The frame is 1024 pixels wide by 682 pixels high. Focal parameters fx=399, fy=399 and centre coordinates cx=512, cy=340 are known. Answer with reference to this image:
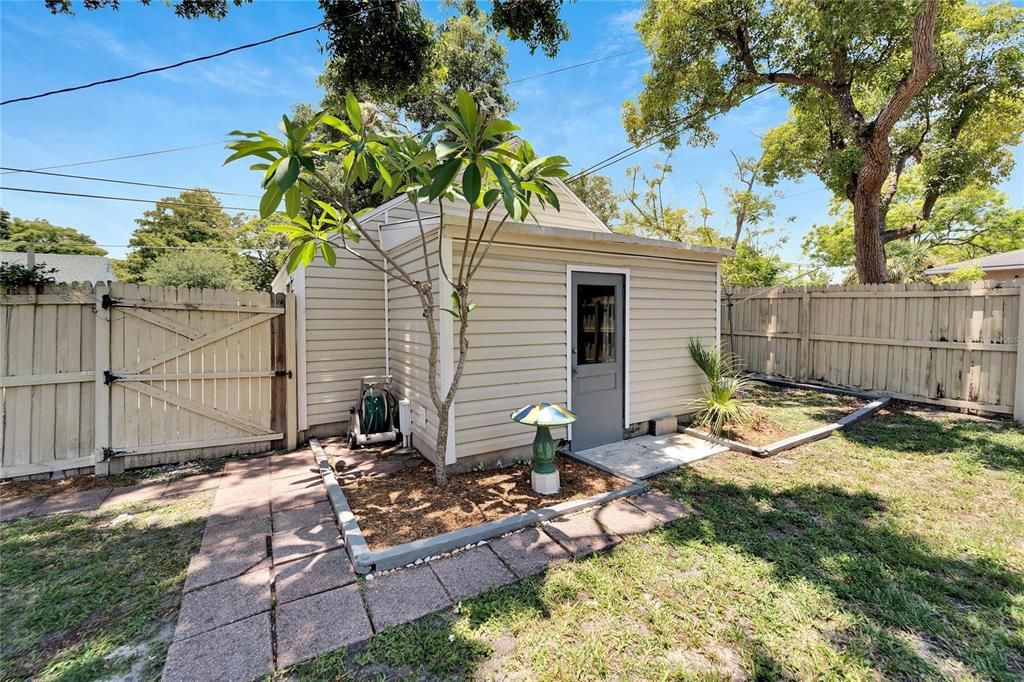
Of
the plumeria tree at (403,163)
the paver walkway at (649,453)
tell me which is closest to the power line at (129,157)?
the plumeria tree at (403,163)

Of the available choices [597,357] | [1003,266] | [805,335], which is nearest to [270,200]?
[597,357]

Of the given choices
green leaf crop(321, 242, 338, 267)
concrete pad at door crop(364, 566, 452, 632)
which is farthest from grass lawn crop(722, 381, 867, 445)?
green leaf crop(321, 242, 338, 267)

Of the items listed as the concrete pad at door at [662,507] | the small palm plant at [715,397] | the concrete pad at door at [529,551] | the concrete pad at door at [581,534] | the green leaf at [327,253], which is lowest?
the concrete pad at door at [529,551]

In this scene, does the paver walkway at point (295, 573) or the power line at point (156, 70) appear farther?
the power line at point (156, 70)

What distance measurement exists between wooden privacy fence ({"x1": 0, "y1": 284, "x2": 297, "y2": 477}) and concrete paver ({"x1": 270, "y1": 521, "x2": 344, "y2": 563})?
7.76 ft

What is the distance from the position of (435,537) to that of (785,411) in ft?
20.0

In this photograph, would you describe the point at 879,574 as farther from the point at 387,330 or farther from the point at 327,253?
the point at 387,330

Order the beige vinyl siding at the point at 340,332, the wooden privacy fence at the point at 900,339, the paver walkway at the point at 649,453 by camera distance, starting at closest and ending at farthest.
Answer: the paver walkway at the point at 649,453 < the beige vinyl siding at the point at 340,332 < the wooden privacy fence at the point at 900,339

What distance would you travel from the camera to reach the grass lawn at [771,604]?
1.87 metres

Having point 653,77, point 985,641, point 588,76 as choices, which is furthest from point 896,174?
point 985,641

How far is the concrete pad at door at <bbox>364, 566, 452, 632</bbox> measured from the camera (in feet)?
7.21

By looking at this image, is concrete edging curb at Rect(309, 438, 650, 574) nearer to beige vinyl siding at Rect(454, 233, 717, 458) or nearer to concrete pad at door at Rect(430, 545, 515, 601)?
concrete pad at door at Rect(430, 545, 515, 601)

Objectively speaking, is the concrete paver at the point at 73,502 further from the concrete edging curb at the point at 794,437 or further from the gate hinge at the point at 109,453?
the concrete edging curb at the point at 794,437

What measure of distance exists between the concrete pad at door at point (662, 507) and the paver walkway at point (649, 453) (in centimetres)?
44
